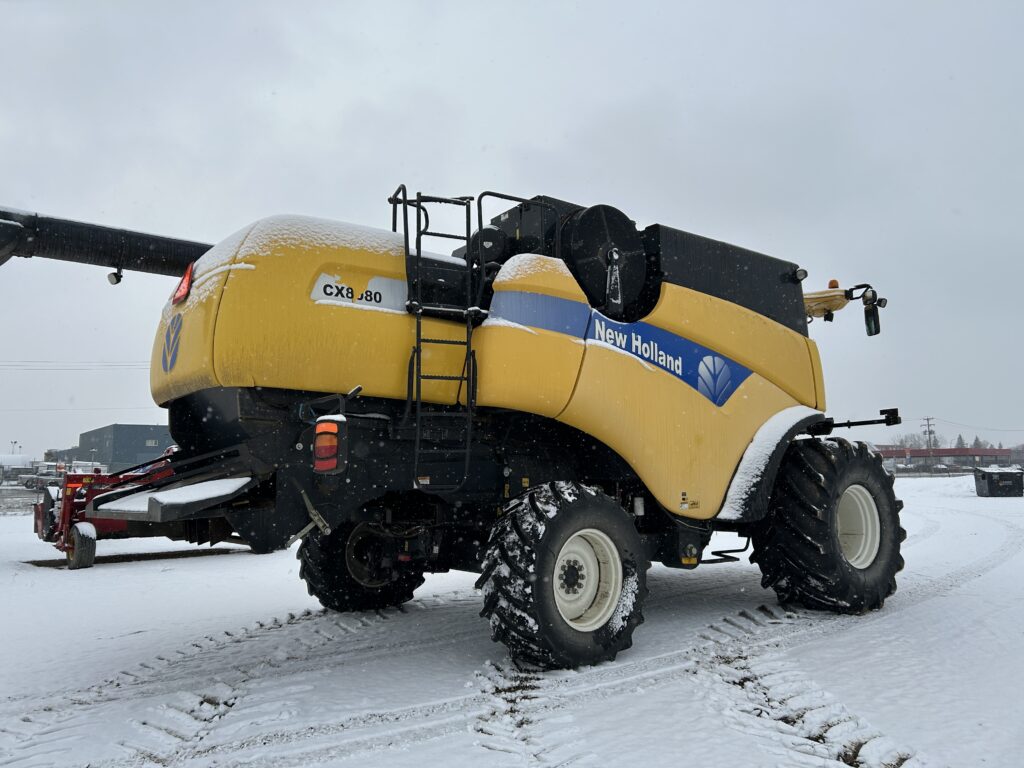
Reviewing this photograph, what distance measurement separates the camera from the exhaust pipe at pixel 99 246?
350 inches

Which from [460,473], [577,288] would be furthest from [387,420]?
[577,288]

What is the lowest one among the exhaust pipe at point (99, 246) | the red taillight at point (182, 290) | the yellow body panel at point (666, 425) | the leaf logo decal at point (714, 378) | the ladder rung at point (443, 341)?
the yellow body panel at point (666, 425)

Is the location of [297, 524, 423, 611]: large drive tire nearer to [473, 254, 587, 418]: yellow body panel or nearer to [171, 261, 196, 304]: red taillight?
[473, 254, 587, 418]: yellow body panel

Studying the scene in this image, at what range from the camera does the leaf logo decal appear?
5.62m

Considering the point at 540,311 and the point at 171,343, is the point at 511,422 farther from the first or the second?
the point at 171,343

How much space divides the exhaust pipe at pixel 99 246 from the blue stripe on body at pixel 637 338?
5.70m

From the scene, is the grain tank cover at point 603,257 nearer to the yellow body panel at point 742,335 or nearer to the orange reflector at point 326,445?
the yellow body panel at point 742,335

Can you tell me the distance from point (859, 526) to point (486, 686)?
3.95 m

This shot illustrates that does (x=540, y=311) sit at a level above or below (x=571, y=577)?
above

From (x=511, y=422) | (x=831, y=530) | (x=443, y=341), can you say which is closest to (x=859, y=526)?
(x=831, y=530)

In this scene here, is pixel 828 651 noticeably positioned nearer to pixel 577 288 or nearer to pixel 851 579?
pixel 851 579

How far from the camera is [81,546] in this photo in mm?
9094

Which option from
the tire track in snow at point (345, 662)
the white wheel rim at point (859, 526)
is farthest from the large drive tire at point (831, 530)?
the tire track in snow at point (345, 662)

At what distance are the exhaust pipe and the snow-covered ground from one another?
13.1ft
